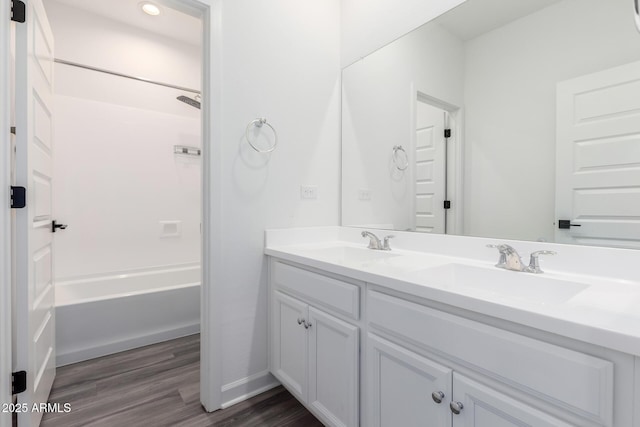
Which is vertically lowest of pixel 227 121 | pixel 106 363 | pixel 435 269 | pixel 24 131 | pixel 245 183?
pixel 106 363

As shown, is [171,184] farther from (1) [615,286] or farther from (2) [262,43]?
(1) [615,286]

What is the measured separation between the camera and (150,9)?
7.88 feet

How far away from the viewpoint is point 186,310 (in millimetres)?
2311

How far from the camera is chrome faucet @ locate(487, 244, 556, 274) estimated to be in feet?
3.39

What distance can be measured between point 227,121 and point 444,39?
1.12 meters

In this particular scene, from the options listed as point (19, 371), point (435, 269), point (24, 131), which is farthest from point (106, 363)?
point (435, 269)

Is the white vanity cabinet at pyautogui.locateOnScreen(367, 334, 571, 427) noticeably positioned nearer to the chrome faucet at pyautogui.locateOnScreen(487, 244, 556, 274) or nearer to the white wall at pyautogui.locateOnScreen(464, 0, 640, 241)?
the chrome faucet at pyautogui.locateOnScreen(487, 244, 556, 274)

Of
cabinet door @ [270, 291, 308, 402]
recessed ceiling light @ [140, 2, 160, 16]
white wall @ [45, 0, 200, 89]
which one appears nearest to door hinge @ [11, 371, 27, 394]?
cabinet door @ [270, 291, 308, 402]

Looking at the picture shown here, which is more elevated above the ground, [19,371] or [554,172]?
[554,172]

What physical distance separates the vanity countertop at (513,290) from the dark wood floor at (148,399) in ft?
2.51

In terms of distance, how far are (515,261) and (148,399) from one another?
185 centimetres

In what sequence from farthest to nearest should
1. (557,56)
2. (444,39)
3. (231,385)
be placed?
(231,385) < (444,39) < (557,56)

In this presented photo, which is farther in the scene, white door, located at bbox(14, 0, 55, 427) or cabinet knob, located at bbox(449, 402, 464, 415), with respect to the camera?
white door, located at bbox(14, 0, 55, 427)

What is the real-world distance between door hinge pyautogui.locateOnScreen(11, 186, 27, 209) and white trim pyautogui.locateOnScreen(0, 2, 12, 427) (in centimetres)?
2
